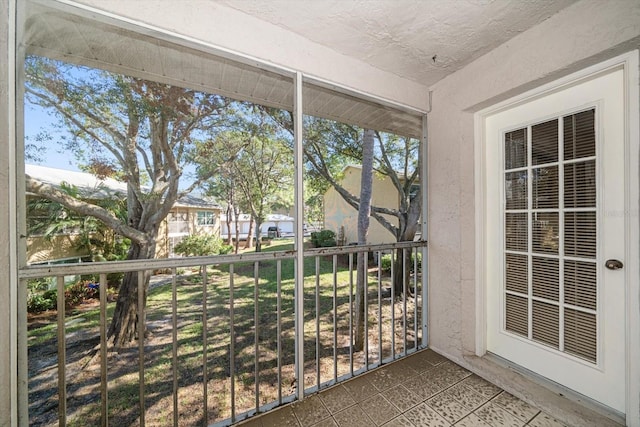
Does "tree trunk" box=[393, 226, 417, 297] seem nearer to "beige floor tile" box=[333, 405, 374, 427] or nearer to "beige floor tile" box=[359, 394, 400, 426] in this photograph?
"beige floor tile" box=[359, 394, 400, 426]

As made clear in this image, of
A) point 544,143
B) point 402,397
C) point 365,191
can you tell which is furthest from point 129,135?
point 544,143

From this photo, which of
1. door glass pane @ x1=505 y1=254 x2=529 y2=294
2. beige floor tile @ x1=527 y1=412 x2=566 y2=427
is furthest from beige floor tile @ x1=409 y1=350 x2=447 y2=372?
door glass pane @ x1=505 y1=254 x2=529 y2=294

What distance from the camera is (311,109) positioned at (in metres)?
1.86

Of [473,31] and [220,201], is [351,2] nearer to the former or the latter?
[473,31]

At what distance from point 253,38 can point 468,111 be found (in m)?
1.77

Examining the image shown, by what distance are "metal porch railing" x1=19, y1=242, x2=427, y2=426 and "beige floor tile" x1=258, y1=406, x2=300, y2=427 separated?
0.20 ft

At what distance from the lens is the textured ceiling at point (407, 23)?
1.40 metres

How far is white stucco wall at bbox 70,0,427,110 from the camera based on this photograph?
128 centimetres

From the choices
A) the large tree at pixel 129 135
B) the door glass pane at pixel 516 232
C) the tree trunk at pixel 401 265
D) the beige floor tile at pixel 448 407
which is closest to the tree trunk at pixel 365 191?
the tree trunk at pixel 401 265

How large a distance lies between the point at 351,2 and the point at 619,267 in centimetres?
218

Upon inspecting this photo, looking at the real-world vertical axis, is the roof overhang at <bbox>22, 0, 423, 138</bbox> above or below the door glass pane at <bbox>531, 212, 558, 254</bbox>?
above

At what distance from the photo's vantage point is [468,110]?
1.97 meters

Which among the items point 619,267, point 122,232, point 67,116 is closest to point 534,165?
point 619,267

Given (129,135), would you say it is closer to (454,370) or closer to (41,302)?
(41,302)
